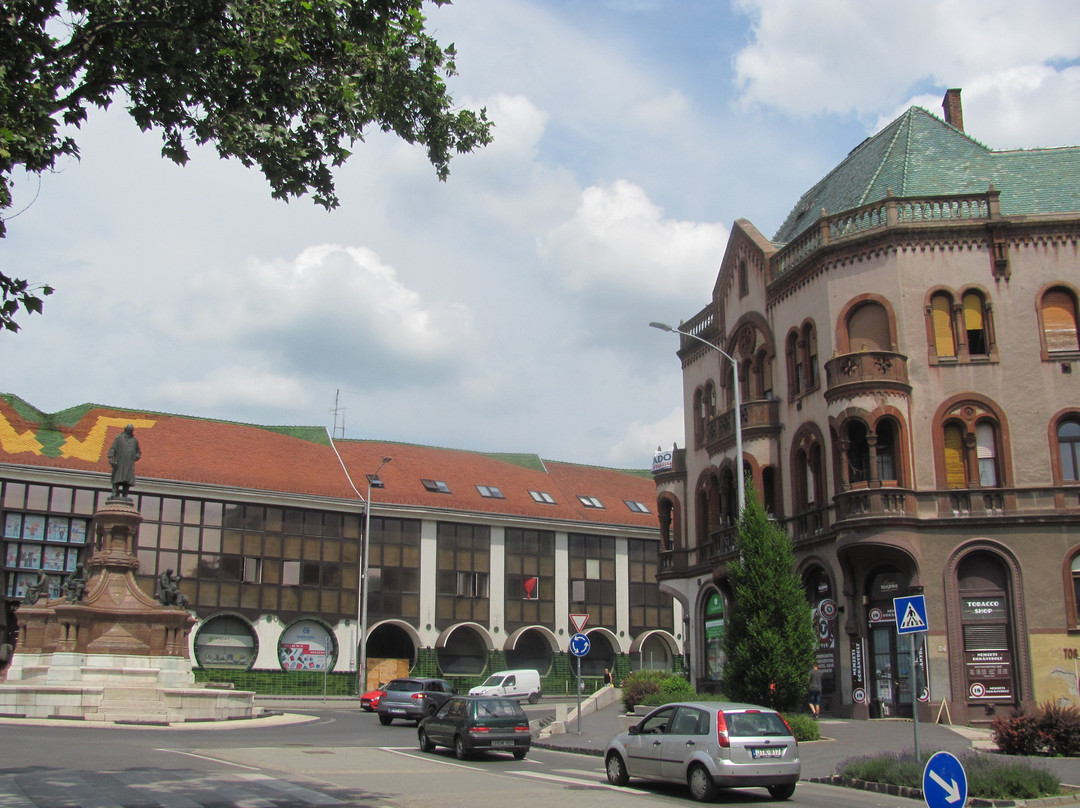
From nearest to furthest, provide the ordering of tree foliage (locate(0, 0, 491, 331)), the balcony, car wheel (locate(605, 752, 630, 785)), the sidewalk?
tree foliage (locate(0, 0, 491, 331)) < car wheel (locate(605, 752, 630, 785)) < the sidewalk < the balcony

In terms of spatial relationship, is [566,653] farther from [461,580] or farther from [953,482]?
[953,482]

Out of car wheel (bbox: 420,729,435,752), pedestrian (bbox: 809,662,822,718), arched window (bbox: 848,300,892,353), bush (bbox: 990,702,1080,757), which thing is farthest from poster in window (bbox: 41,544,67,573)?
bush (bbox: 990,702,1080,757)

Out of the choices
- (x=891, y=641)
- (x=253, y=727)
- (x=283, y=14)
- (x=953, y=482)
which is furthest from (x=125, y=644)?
(x=283, y=14)

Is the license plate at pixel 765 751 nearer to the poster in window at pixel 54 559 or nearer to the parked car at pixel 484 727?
the parked car at pixel 484 727

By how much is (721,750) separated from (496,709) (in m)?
8.08

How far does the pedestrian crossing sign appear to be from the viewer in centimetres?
1627

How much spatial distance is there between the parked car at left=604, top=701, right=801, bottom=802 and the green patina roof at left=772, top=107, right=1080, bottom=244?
19641 millimetres

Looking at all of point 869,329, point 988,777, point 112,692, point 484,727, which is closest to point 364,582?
point 112,692

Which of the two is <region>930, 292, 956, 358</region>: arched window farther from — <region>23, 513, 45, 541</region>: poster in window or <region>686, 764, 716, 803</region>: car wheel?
<region>23, 513, 45, 541</region>: poster in window

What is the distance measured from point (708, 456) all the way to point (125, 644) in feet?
68.1

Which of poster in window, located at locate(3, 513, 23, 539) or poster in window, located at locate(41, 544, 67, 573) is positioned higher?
poster in window, located at locate(3, 513, 23, 539)

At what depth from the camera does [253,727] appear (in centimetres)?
2988

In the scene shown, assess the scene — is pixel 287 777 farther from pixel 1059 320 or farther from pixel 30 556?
pixel 30 556

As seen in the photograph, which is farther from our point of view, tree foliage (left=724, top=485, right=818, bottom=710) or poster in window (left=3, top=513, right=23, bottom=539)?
poster in window (left=3, top=513, right=23, bottom=539)
